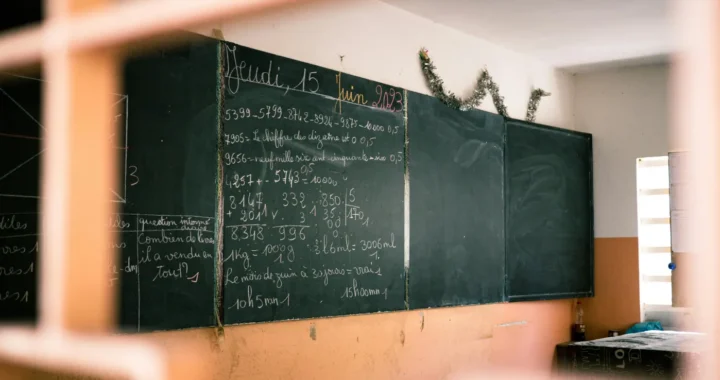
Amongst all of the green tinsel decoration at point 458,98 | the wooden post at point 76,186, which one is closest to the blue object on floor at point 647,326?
the green tinsel decoration at point 458,98

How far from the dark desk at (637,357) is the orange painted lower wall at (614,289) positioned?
0.84 meters

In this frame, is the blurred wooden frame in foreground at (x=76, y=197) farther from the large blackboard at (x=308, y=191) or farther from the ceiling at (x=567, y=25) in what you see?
the ceiling at (x=567, y=25)

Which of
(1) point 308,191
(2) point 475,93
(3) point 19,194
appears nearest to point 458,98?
(2) point 475,93

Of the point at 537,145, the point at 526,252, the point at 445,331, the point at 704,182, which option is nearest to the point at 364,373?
the point at 445,331

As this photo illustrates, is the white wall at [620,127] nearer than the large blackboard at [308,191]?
No

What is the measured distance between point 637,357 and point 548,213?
1477mm

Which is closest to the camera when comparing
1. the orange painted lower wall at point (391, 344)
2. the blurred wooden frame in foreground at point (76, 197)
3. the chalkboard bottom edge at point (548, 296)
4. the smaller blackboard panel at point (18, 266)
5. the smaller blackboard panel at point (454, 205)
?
the smaller blackboard panel at point (18, 266)

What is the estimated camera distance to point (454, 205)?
4.62 metres

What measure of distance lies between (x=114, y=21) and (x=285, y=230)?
4.04 feet

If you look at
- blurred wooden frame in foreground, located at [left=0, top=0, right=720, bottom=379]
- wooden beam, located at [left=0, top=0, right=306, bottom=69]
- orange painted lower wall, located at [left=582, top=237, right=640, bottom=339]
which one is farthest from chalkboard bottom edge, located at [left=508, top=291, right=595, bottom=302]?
wooden beam, located at [left=0, top=0, right=306, bottom=69]

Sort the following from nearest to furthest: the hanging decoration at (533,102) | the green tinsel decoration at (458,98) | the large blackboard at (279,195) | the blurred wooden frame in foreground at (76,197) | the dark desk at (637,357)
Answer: the blurred wooden frame in foreground at (76,197)
the large blackboard at (279,195)
the dark desk at (637,357)
the green tinsel decoration at (458,98)
the hanging decoration at (533,102)

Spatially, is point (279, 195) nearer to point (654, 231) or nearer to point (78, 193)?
point (78, 193)

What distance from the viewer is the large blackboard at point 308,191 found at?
10.8ft

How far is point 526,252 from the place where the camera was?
5246mm
